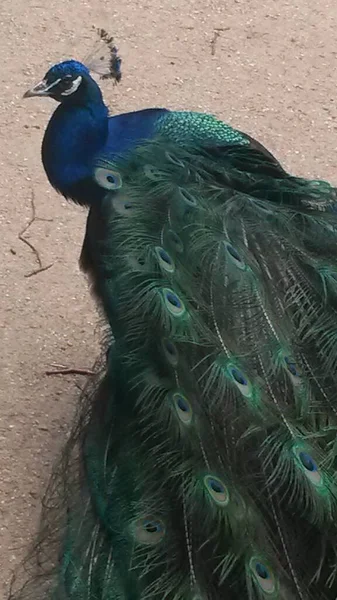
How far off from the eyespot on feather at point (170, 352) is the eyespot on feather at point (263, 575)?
0.34 meters

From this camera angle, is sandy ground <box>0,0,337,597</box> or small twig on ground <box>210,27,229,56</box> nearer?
sandy ground <box>0,0,337,597</box>

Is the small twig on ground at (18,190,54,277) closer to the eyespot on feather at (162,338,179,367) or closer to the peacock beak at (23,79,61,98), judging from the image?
the peacock beak at (23,79,61,98)

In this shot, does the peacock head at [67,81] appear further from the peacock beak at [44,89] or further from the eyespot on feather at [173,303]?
the eyespot on feather at [173,303]

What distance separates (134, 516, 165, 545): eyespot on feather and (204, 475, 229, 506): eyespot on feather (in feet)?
0.31

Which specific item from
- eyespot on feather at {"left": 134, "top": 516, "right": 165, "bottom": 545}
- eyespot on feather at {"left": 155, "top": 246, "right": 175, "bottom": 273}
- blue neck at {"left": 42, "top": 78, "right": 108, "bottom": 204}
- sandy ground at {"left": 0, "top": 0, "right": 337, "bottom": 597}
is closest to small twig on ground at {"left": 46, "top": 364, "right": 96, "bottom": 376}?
sandy ground at {"left": 0, "top": 0, "right": 337, "bottom": 597}

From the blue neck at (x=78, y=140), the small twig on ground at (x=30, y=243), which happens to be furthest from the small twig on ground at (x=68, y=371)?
the blue neck at (x=78, y=140)

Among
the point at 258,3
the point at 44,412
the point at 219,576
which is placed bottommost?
the point at 44,412

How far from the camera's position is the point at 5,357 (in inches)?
99.3

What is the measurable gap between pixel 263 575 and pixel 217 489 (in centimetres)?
15

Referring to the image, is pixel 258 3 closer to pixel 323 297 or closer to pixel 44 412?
pixel 44 412

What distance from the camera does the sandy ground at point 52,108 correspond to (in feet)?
7.86

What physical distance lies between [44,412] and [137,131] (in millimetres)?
701

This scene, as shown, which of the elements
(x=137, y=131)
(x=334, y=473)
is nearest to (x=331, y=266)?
(x=334, y=473)

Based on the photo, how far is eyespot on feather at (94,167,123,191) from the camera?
77.9 inches
